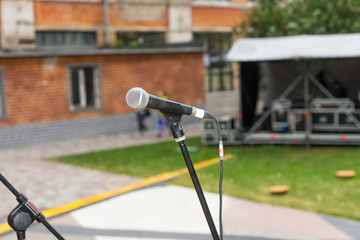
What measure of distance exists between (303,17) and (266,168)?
1011 cm

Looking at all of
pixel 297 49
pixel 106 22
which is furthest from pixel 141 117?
pixel 297 49

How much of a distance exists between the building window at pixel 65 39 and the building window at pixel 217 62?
6443 millimetres

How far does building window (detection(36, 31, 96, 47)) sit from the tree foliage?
642 cm

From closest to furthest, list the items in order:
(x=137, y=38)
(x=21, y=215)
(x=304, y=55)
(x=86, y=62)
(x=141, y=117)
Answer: (x=21, y=215)
(x=304, y=55)
(x=141, y=117)
(x=86, y=62)
(x=137, y=38)

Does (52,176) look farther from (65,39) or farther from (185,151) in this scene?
(65,39)

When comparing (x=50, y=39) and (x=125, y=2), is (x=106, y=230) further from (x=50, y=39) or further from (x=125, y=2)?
(x=125, y=2)

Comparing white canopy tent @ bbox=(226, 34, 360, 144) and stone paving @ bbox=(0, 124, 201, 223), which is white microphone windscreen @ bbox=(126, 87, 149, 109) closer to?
stone paving @ bbox=(0, 124, 201, 223)

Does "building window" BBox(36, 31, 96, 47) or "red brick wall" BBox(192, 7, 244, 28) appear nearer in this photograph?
"building window" BBox(36, 31, 96, 47)

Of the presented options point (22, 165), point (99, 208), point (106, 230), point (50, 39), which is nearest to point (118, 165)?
point (22, 165)

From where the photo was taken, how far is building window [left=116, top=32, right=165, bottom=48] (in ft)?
77.6

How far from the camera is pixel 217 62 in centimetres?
2825

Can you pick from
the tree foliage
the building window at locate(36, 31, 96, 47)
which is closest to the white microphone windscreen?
the tree foliage

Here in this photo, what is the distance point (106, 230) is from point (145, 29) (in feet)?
55.5

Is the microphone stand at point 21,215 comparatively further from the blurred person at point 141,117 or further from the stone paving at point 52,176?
the blurred person at point 141,117
